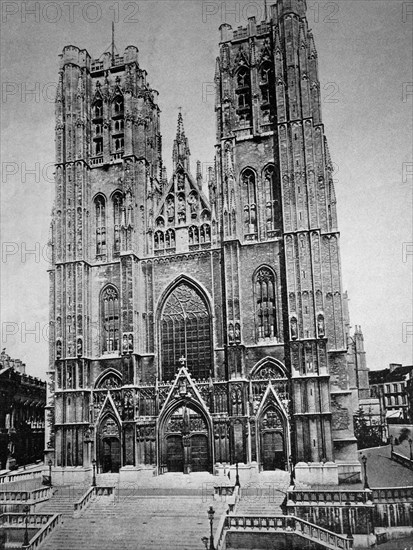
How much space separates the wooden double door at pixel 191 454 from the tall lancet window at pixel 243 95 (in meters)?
23.0

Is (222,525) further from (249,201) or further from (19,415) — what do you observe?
(19,415)

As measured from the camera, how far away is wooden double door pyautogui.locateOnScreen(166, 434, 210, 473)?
134 feet

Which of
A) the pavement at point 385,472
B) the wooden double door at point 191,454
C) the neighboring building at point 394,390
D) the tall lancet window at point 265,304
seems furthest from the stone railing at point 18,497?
the neighboring building at point 394,390

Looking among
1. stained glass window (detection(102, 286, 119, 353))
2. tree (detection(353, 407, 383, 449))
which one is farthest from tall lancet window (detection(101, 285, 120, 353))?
tree (detection(353, 407, 383, 449))

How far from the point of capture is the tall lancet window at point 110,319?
45.4m

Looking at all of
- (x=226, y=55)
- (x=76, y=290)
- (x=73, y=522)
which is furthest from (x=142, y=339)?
(x=226, y=55)

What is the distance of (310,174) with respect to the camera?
4225 centimetres

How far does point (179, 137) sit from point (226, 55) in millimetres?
7036

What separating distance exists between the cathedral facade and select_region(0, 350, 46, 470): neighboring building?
12.2 m

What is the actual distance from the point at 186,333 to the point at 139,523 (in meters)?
14.5

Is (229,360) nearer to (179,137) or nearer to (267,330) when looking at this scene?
(267,330)

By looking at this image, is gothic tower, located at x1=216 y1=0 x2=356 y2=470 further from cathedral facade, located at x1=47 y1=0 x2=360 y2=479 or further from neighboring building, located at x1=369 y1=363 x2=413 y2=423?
neighboring building, located at x1=369 y1=363 x2=413 y2=423

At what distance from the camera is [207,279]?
43.9 meters

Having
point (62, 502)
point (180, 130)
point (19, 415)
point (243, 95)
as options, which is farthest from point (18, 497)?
point (243, 95)
